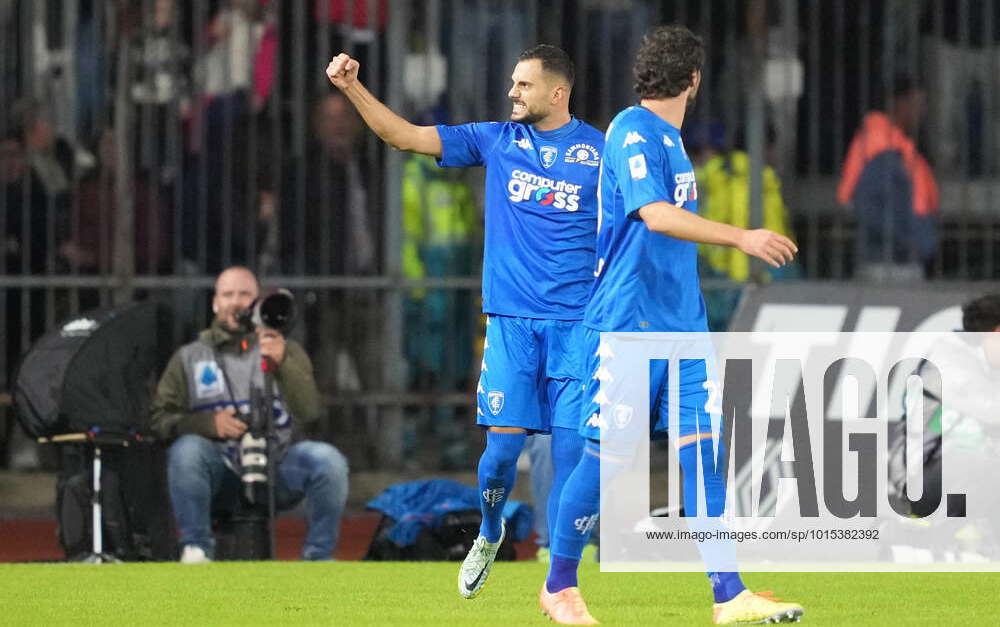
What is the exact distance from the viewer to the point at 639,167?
6715 millimetres

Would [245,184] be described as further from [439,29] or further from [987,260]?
[987,260]

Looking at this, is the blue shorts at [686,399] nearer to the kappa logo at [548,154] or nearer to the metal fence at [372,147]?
the kappa logo at [548,154]

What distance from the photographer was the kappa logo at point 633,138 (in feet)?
22.3

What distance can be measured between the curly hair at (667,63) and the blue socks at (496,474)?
1.40 m

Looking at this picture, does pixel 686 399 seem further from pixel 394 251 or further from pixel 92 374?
pixel 394 251

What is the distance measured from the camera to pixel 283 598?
26.7 ft

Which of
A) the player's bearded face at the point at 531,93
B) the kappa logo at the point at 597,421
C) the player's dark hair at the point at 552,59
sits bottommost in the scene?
the kappa logo at the point at 597,421

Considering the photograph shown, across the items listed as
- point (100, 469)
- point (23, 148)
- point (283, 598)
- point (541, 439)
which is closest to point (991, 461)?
point (541, 439)

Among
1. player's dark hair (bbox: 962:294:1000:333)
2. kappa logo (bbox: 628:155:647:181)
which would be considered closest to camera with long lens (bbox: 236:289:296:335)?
player's dark hair (bbox: 962:294:1000:333)

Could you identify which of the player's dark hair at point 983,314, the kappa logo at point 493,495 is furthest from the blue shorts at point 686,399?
the player's dark hair at point 983,314

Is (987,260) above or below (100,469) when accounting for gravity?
above

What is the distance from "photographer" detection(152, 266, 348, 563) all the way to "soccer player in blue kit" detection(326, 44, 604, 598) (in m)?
2.67

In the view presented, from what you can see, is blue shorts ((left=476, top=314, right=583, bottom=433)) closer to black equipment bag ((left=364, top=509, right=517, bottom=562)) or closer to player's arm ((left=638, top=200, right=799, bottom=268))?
player's arm ((left=638, top=200, right=799, bottom=268))

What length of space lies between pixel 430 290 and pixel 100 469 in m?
3.42
